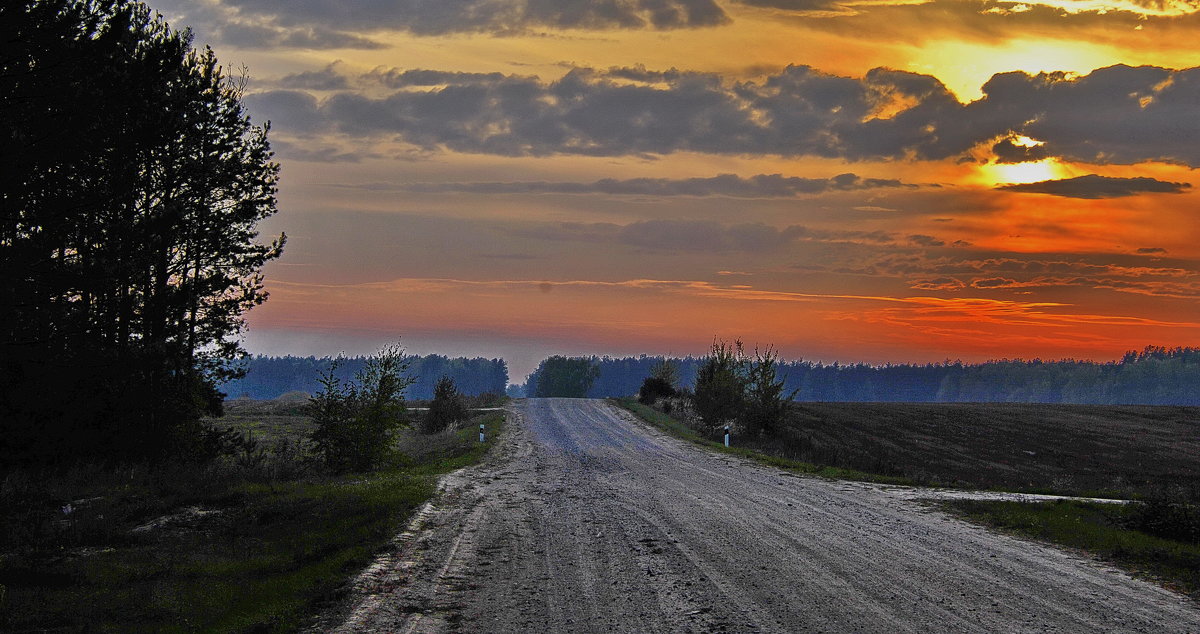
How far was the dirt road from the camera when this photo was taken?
8664mm

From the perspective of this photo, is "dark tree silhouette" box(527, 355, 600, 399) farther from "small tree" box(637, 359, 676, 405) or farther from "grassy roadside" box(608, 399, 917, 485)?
"grassy roadside" box(608, 399, 917, 485)

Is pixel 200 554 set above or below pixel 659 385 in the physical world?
below

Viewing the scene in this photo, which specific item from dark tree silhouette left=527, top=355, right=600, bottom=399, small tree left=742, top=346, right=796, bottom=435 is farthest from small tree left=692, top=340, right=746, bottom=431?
dark tree silhouette left=527, top=355, right=600, bottom=399

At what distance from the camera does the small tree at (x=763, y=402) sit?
39.5m

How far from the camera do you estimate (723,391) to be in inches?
1619

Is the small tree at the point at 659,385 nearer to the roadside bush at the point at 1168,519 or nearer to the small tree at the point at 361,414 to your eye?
the small tree at the point at 361,414

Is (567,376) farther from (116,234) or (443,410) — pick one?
(116,234)

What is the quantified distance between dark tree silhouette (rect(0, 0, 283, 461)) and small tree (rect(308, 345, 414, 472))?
12.7 ft

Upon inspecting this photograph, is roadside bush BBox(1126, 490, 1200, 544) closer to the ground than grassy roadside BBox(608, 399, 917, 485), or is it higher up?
higher up

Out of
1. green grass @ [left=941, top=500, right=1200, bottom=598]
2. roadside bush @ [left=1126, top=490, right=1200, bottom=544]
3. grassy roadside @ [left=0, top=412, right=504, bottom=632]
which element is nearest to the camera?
grassy roadside @ [left=0, top=412, right=504, bottom=632]

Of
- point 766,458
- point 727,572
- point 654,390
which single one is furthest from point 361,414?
point 654,390

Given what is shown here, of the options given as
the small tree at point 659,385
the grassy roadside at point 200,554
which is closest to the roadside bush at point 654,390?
the small tree at point 659,385

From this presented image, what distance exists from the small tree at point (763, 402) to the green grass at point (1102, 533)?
21.6 metres

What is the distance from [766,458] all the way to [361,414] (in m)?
14.2
